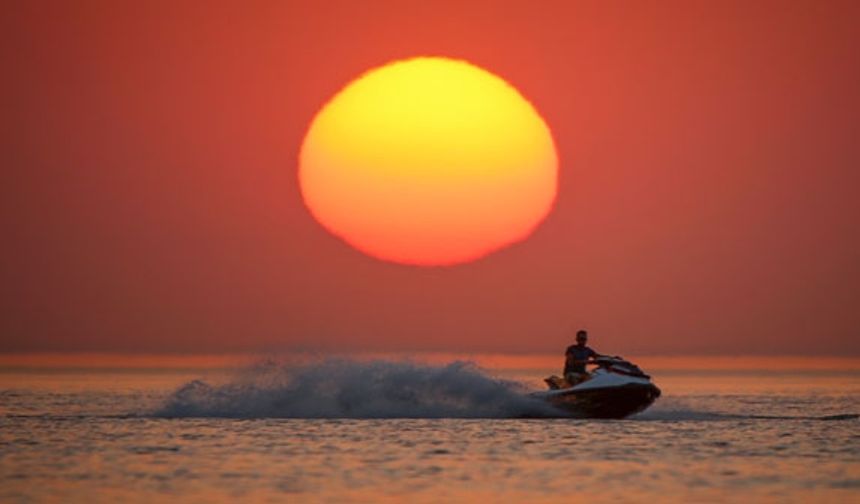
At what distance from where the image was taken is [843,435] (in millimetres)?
51375

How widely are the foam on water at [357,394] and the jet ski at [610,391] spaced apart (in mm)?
3538

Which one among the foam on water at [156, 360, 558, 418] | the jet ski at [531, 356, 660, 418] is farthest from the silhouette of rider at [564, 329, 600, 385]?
the foam on water at [156, 360, 558, 418]

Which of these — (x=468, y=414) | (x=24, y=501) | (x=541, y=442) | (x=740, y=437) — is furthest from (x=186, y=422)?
(x=24, y=501)

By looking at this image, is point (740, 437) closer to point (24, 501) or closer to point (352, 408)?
point (352, 408)

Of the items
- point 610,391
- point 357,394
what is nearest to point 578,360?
point 610,391

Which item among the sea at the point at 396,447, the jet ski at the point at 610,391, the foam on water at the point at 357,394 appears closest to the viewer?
the sea at the point at 396,447

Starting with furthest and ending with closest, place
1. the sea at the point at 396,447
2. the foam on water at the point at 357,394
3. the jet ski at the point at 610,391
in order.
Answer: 1. the foam on water at the point at 357,394
2. the jet ski at the point at 610,391
3. the sea at the point at 396,447

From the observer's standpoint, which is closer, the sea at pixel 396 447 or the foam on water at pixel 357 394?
the sea at pixel 396 447

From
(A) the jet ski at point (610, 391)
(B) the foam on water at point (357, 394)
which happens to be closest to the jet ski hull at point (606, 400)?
(A) the jet ski at point (610, 391)

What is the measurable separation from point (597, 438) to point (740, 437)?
4492 millimetres

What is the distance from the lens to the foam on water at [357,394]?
59.3 meters

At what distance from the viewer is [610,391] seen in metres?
54.1

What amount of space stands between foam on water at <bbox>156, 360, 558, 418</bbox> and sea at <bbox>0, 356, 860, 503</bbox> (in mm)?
55

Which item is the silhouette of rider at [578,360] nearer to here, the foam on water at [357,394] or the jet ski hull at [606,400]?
the jet ski hull at [606,400]
